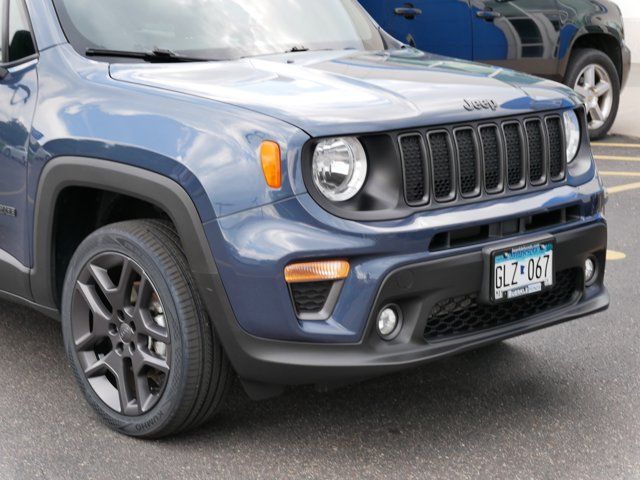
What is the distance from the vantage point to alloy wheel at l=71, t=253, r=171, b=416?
144 inches

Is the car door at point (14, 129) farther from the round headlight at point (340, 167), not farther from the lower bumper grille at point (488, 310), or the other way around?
the lower bumper grille at point (488, 310)

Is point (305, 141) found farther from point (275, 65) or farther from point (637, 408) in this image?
point (637, 408)

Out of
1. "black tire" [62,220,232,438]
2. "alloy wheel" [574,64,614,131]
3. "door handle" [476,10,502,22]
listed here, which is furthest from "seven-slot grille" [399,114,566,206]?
"alloy wheel" [574,64,614,131]

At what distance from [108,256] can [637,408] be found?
6.31ft

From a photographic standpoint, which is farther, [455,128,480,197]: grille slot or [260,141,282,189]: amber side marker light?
[455,128,480,197]: grille slot

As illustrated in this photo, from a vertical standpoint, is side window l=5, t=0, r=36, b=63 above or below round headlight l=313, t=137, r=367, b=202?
above

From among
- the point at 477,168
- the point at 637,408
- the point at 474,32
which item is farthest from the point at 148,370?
the point at 474,32

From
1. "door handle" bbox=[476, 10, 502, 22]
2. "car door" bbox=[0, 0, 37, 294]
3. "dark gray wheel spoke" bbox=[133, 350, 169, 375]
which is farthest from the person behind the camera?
"door handle" bbox=[476, 10, 502, 22]

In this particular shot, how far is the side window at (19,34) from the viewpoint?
4.14 m

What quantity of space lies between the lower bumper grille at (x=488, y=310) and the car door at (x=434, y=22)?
569 cm

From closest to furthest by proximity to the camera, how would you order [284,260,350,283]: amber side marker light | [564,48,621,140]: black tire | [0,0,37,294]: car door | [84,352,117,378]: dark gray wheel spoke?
[284,260,350,283]: amber side marker light < [84,352,117,378]: dark gray wheel spoke < [0,0,37,294]: car door < [564,48,621,140]: black tire

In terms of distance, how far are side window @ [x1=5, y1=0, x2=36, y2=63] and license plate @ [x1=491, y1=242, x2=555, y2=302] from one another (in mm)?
1853

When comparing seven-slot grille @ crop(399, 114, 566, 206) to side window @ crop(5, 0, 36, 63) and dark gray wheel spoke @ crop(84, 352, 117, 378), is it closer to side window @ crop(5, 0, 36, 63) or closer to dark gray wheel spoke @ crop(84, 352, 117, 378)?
dark gray wheel spoke @ crop(84, 352, 117, 378)

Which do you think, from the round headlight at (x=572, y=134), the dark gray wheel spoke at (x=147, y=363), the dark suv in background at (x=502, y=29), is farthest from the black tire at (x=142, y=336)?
the dark suv in background at (x=502, y=29)
